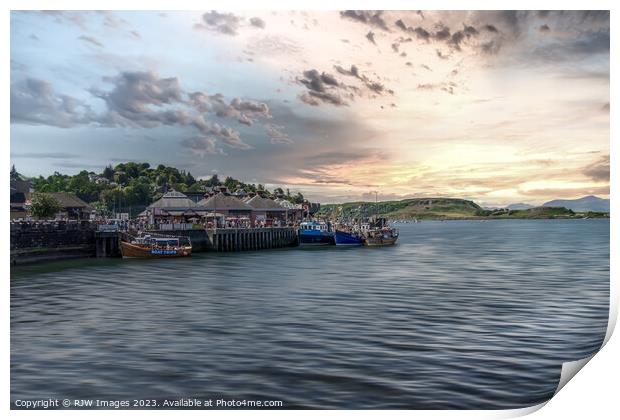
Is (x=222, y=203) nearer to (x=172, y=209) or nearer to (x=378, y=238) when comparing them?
(x=172, y=209)

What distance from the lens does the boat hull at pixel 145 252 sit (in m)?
39.2

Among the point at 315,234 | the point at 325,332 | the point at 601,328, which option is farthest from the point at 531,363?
the point at 315,234

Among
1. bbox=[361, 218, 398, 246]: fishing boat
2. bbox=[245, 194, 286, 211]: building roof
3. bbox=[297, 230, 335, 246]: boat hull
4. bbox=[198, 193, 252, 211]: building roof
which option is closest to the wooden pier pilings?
bbox=[297, 230, 335, 246]: boat hull

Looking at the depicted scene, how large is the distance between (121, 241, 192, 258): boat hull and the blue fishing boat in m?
22.4

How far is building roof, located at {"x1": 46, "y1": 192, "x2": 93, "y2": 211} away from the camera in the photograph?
44228 mm

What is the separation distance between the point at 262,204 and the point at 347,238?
1222cm

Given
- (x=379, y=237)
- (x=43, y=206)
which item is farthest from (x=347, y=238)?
(x=43, y=206)

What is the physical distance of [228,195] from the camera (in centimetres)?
6234

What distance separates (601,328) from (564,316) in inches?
39.3

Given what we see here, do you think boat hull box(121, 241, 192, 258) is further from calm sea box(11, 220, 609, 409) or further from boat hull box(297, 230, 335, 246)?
boat hull box(297, 230, 335, 246)

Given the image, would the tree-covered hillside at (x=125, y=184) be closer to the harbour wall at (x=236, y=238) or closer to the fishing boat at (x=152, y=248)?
the harbour wall at (x=236, y=238)

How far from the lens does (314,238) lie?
60.3 metres

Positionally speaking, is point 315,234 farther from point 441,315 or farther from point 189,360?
point 189,360
